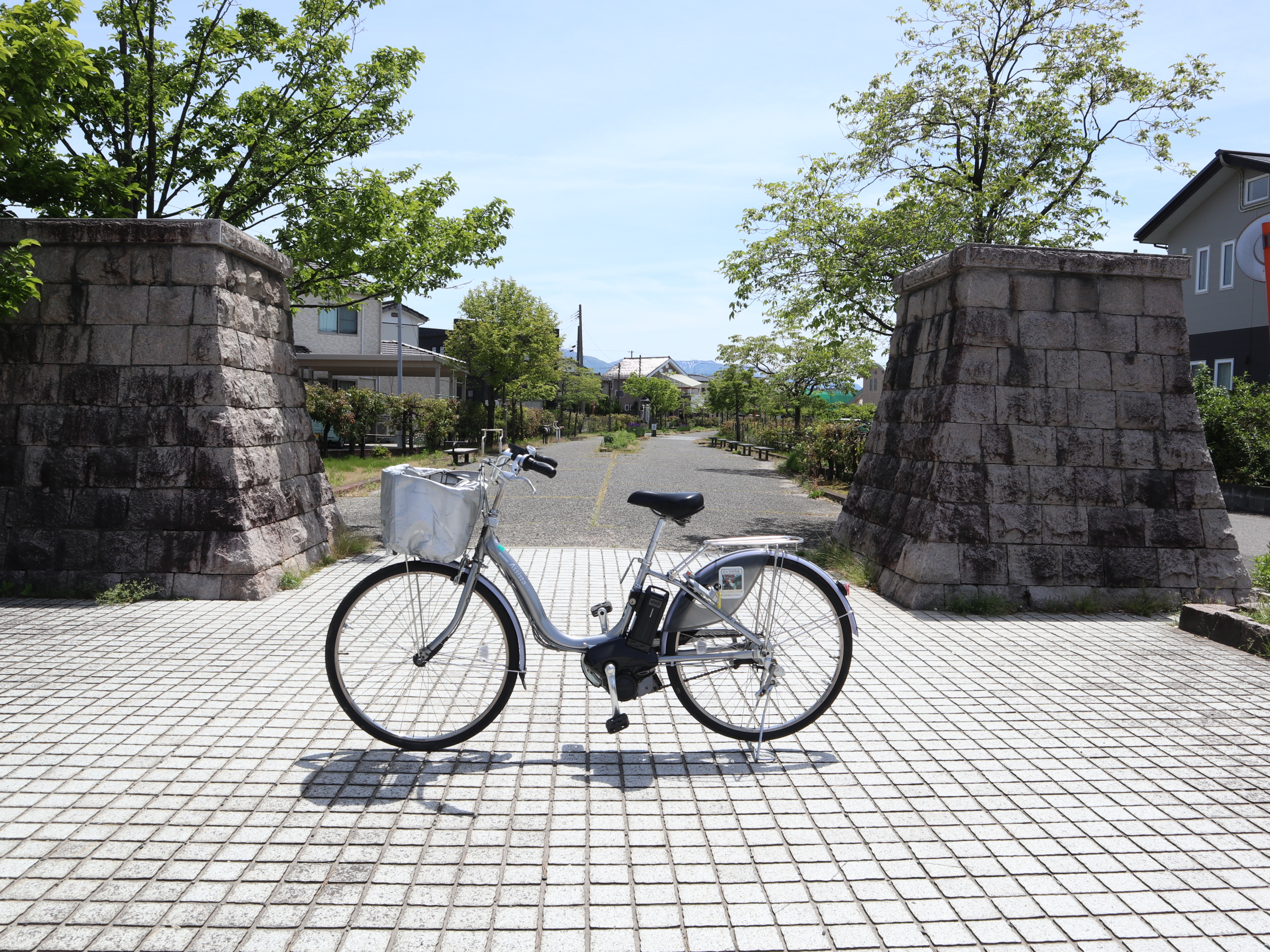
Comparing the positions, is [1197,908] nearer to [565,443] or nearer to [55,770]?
[55,770]

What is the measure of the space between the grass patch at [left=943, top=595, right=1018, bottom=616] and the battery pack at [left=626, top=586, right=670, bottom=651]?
Result: 12.4ft

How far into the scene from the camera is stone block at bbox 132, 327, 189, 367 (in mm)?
6512

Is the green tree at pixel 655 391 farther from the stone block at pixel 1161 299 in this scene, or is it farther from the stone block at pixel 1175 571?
the stone block at pixel 1175 571

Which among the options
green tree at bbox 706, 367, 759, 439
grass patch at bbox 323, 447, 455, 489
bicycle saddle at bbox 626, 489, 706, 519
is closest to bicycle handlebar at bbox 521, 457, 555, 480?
bicycle saddle at bbox 626, 489, 706, 519

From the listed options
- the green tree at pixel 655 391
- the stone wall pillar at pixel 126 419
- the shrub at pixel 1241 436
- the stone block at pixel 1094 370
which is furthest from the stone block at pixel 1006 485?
the green tree at pixel 655 391

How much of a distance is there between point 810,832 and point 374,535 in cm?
808

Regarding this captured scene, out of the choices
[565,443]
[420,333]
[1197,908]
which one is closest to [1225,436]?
[1197,908]

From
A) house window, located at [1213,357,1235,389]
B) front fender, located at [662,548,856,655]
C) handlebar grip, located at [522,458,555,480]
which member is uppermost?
house window, located at [1213,357,1235,389]

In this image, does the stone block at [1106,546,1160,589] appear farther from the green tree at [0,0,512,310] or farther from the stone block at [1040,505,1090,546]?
the green tree at [0,0,512,310]

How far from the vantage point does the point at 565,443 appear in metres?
42.7

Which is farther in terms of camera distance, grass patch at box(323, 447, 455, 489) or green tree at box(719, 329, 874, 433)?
green tree at box(719, 329, 874, 433)

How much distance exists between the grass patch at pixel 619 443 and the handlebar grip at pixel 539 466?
29.7 metres

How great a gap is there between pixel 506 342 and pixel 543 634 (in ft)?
98.8

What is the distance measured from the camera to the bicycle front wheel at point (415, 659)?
362cm
